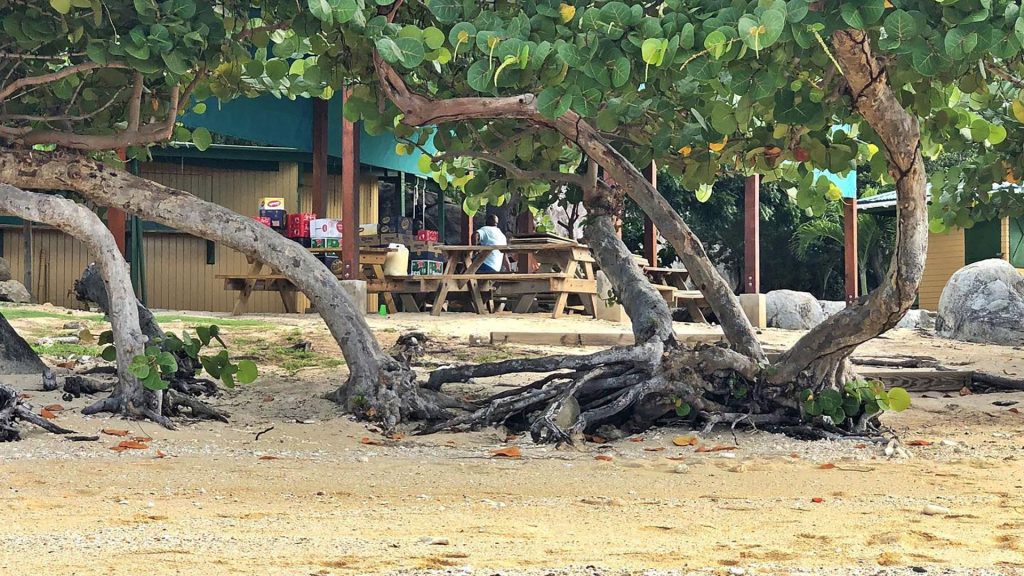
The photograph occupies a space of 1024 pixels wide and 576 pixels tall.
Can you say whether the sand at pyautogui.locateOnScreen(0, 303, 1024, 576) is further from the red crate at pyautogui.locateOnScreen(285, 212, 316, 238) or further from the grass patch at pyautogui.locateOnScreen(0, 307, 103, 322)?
the red crate at pyautogui.locateOnScreen(285, 212, 316, 238)

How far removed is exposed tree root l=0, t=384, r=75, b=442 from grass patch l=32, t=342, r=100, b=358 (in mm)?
3340

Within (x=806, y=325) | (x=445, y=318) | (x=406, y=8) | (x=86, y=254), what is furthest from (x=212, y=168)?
(x=406, y=8)

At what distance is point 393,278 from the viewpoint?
1332cm

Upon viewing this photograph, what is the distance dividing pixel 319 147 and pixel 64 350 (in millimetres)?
6158

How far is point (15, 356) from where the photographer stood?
6527 mm

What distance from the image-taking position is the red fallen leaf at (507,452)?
188 inches

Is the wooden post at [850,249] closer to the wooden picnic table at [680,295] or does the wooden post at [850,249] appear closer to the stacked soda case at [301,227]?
the wooden picnic table at [680,295]

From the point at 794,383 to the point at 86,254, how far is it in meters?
13.4

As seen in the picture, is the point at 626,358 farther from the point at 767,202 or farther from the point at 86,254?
the point at 767,202

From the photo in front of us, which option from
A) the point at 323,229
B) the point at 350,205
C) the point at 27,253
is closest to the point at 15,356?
the point at 350,205

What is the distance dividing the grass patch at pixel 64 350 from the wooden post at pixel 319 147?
5.56 meters

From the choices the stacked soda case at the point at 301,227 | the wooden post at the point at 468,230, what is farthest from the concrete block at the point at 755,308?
the stacked soda case at the point at 301,227

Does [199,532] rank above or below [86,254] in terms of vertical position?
below

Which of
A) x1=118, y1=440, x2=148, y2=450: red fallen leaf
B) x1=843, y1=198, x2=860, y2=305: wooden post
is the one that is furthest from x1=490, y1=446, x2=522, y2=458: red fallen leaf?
x1=843, y1=198, x2=860, y2=305: wooden post
